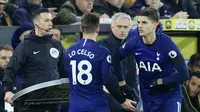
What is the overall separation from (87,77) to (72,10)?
4750 mm

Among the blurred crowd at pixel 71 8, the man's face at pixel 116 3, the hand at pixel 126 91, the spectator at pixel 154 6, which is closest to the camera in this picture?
the hand at pixel 126 91

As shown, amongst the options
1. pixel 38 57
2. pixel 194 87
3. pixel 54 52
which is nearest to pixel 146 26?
pixel 54 52

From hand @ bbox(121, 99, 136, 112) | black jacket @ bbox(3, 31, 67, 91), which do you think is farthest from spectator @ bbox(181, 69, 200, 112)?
black jacket @ bbox(3, 31, 67, 91)

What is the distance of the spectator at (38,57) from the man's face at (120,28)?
97cm

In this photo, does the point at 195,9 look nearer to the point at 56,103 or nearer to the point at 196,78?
the point at 196,78

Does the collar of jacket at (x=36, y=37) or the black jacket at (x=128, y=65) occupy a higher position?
the collar of jacket at (x=36, y=37)

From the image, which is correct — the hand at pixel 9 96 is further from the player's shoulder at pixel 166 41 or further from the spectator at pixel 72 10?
the spectator at pixel 72 10

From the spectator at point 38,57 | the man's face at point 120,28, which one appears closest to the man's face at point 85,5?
the man's face at point 120,28

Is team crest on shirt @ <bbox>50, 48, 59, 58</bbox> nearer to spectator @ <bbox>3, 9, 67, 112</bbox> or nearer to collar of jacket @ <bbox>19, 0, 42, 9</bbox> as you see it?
spectator @ <bbox>3, 9, 67, 112</bbox>

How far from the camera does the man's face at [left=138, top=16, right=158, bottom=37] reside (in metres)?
7.71

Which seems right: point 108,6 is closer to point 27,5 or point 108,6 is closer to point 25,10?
point 27,5

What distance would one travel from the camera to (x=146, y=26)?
7723 millimetres

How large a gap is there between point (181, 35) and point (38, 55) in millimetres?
4783

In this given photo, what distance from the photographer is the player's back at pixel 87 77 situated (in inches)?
274
